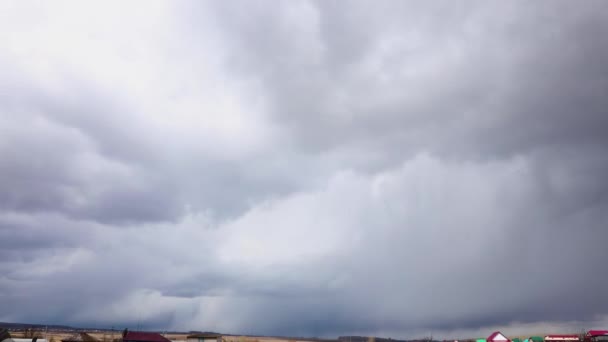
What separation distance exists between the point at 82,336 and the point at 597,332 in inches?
5092

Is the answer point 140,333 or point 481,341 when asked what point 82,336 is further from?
point 481,341

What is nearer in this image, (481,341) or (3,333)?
(3,333)

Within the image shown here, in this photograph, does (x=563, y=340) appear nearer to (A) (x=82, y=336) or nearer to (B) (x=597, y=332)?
(B) (x=597, y=332)

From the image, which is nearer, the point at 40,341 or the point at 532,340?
the point at 40,341

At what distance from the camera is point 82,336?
392 feet

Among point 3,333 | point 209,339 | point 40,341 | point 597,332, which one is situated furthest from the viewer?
point 209,339

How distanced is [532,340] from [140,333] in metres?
106

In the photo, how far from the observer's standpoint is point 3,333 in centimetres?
7750

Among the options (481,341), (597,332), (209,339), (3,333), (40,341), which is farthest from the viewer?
(209,339)

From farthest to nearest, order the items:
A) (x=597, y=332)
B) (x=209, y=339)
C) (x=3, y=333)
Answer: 1. (x=209, y=339)
2. (x=597, y=332)
3. (x=3, y=333)

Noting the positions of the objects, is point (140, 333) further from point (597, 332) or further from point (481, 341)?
point (597, 332)

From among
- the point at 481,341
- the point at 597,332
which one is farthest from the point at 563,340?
the point at 481,341

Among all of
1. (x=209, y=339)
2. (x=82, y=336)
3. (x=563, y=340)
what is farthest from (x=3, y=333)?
(x=563, y=340)

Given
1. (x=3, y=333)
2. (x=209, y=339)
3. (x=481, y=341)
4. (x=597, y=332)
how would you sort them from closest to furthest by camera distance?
(x=3, y=333), (x=481, y=341), (x=597, y=332), (x=209, y=339)
